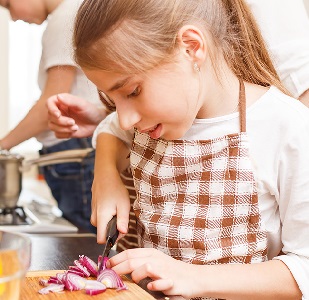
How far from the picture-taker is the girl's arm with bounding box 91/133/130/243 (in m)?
1.04

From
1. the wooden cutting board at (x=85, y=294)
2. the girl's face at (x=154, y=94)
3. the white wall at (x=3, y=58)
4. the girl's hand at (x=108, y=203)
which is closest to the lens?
the wooden cutting board at (x=85, y=294)

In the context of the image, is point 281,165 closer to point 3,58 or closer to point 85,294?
point 85,294

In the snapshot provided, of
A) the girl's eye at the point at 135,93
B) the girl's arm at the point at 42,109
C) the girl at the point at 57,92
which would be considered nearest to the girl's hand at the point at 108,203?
the girl's eye at the point at 135,93

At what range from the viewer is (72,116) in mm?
1415

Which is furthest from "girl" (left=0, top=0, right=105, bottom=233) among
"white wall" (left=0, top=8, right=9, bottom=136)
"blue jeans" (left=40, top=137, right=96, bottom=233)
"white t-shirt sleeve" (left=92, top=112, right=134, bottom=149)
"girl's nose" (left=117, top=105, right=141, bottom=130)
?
"white wall" (left=0, top=8, right=9, bottom=136)

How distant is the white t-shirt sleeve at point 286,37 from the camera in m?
1.23

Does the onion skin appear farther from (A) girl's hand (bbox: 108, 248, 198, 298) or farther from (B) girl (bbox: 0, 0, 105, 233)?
(B) girl (bbox: 0, 0, 105, 233)

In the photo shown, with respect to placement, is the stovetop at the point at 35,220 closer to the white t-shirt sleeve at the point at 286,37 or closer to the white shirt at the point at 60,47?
the white shirt at the point at 60,47

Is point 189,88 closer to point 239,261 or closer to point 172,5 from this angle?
point 172,5

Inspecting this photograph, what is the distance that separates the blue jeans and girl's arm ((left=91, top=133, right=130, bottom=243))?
79 centimetres

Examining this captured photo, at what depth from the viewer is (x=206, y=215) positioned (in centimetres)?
101

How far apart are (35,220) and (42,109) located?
0.36 metres

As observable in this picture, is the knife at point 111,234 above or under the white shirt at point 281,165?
under

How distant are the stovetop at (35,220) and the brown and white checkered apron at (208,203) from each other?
0.64 metres
